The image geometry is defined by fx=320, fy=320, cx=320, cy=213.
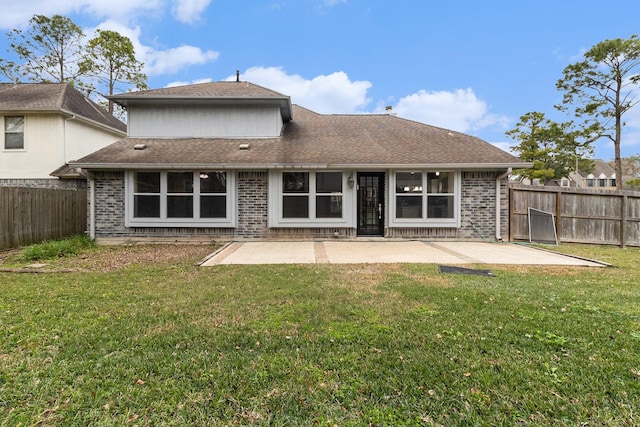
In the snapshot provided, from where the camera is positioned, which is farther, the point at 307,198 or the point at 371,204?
the point at 371,204

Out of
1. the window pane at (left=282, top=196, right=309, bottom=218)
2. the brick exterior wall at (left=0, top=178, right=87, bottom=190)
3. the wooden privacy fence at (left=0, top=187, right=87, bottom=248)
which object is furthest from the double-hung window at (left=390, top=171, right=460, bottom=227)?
the brick exterior wall at (left=0, top=178, right=87, bottom=190)

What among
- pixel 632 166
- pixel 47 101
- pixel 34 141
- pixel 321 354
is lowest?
pixel 321 354

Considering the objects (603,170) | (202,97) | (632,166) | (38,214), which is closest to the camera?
(38,214)

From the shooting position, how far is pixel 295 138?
38.8 ft

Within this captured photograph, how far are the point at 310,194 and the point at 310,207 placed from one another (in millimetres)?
419

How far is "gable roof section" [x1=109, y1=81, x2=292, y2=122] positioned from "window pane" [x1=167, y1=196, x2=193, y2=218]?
142 inches

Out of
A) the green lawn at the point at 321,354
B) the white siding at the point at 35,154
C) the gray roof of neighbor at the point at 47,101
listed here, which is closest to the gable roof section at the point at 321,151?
the white siding at the point at 35,154

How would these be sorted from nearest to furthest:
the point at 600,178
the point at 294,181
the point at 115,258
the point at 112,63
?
1. the point at 115,258
2. the point at 294,181
3. the point at 112,63
4. the point at 600,178

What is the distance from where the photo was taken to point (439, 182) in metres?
10.4

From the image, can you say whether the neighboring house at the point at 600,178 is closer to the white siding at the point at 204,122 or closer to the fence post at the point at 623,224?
the fence post at the point at 623,224

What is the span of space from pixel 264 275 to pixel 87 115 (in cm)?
1477

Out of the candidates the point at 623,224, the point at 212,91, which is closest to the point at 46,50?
the point at 212,91

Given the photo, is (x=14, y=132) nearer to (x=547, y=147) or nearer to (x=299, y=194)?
(x=299, y=194)

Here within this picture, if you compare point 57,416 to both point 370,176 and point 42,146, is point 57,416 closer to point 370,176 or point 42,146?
point 370,176
